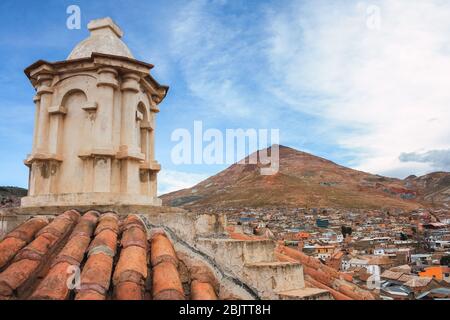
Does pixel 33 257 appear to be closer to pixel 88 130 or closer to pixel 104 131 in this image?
pixel 104 131

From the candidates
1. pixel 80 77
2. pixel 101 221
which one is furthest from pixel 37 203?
pixel 80 77

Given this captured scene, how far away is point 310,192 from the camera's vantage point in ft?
509

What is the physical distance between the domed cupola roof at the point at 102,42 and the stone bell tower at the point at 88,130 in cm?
3

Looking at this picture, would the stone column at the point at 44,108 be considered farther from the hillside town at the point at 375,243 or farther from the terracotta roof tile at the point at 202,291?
the hillside town at the point at 375,243

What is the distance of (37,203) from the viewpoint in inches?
255

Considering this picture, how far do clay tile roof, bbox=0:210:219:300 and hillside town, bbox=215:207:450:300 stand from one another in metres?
4.62

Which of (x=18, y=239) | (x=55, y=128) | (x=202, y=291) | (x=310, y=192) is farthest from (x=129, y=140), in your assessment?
(x=310, y=192)

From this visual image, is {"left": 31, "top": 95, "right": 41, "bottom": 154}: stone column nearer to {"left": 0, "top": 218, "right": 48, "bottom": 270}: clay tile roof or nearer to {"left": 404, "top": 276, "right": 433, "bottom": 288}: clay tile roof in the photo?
{"left": 0, "top": 218, "right": 48, "bottom": 270}: clay tile roof

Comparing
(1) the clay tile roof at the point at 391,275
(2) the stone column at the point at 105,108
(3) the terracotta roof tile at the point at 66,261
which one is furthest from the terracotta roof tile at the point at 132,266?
(1) the clay tile roof at the point at 391,275

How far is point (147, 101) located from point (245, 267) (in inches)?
161

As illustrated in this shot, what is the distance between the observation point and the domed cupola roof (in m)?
7.27

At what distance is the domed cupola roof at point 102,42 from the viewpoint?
286 inches

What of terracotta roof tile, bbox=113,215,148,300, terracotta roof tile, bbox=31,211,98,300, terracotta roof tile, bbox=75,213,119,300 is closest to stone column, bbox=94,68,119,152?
terracotta roof tile, bbox=31,211,98,300
